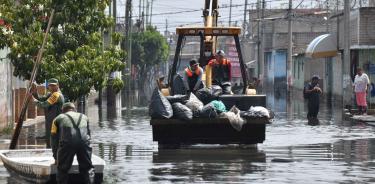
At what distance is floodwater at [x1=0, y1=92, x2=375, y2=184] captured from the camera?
1716cm

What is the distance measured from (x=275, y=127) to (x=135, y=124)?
4.88m

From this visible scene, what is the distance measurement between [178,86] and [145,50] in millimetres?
76455

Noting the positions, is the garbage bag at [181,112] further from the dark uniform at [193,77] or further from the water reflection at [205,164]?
the dark uniform at [193,77]

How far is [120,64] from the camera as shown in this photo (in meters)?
25.5

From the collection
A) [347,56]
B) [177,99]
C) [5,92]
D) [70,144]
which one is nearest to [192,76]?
[177,99]

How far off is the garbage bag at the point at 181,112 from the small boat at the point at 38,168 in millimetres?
4469

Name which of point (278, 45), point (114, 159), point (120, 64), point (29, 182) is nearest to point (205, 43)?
point (120, 64)

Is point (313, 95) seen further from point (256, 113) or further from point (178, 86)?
point (256, 113)

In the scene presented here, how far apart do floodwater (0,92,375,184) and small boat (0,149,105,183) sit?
25 cm

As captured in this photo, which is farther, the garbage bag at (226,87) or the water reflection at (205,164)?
the garbage bag at (226,87)

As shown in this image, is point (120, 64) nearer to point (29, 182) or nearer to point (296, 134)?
point (296, 134)

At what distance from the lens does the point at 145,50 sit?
331 feet

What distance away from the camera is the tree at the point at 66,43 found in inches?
965

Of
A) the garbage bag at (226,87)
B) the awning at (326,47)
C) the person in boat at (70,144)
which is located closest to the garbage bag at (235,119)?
the garbage bag at (226,87)
